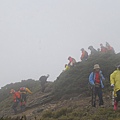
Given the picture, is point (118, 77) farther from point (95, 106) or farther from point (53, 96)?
point (53, 96)

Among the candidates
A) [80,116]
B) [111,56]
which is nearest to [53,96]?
[111,56]

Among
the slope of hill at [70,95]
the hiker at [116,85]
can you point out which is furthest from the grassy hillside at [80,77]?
the hiker at [116,85]

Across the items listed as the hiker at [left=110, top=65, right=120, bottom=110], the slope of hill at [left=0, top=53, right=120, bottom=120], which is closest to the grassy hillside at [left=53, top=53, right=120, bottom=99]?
the slope of hill at [left=0, top=53, right=120, bottom=120]

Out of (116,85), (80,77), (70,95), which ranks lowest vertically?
(116,85)

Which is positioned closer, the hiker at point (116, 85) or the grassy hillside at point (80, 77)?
the hiker at point (116, 85)

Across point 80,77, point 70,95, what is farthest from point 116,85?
point 80,77

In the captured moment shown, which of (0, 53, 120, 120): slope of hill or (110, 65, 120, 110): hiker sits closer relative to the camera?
(110, 65, 120, 110): hiker

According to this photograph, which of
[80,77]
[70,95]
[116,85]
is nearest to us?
[116,85]

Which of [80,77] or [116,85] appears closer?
[116,85]

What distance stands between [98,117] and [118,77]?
1732 millimetres

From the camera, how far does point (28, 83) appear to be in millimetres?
28812

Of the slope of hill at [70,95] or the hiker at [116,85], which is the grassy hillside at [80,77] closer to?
the slope of hill at [70,95]

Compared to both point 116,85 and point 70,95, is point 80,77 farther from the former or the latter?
point 116,85

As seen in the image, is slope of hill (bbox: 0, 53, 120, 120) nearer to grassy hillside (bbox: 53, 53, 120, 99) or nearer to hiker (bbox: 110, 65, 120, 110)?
grassy hillside (bbox: 53, 53, 120, 99)
